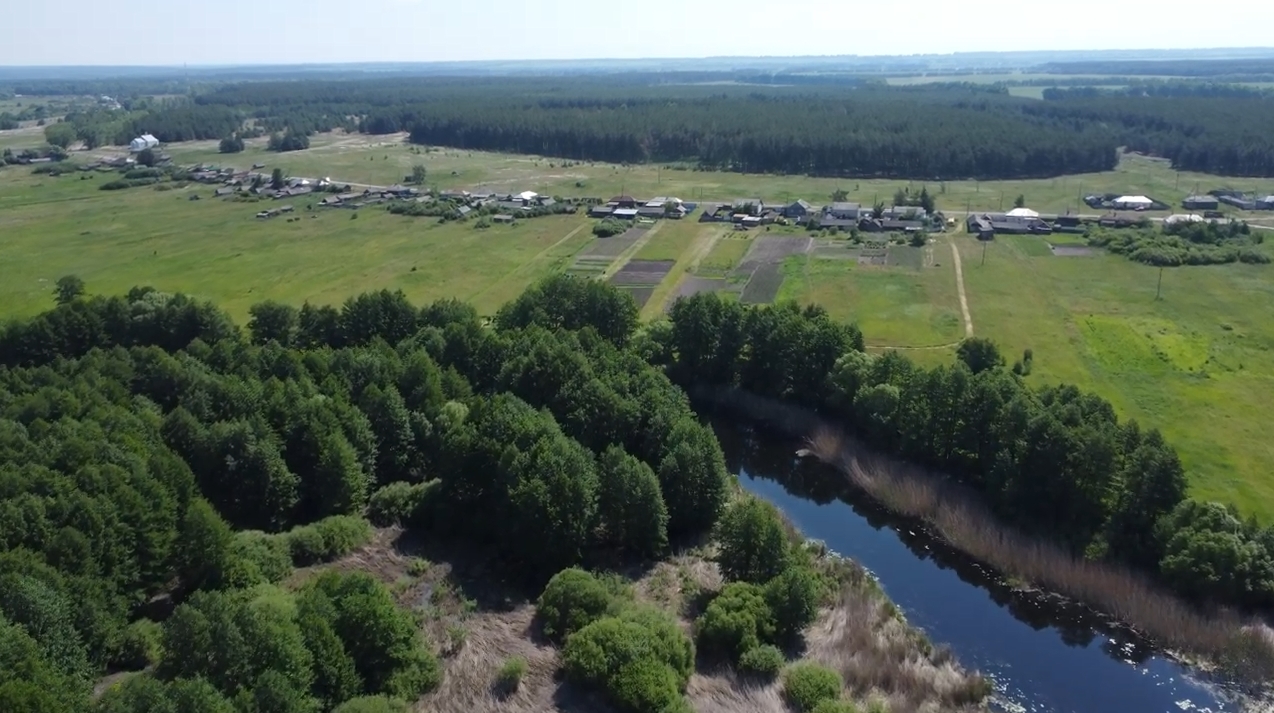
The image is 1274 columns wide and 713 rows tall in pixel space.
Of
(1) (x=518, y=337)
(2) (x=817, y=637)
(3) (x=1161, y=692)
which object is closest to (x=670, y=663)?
(2) (x=817, y=637)

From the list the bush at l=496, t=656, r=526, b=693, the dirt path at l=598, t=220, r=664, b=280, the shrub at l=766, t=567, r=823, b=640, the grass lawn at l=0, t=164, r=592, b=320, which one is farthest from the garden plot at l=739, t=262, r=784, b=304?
the bush at l=496, t=656, r=526, b=693

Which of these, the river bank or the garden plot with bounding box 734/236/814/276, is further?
the garden plot with bounding box 734/236/814/276

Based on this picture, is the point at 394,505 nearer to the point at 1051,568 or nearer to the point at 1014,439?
the point at 1051,568

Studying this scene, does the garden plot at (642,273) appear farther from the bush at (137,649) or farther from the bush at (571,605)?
the bush at (137,649)

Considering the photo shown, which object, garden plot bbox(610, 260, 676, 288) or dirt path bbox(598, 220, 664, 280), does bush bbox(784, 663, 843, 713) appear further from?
dirt path bbox(598, 220, 664, 280)

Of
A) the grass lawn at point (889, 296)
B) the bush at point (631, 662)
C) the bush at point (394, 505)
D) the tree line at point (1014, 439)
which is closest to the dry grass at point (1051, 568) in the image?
the tree line at point (1014, 439)

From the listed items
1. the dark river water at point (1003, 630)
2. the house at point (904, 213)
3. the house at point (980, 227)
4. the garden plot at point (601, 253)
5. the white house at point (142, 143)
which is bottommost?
the dark river water at point (1003, 630)
